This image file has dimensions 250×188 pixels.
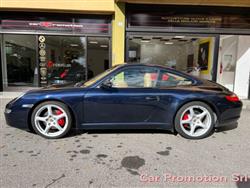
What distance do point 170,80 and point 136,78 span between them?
66 cm

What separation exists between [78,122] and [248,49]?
26.0 ft

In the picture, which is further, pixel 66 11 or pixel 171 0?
pixel 66 11

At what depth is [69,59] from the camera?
8469 millimetres

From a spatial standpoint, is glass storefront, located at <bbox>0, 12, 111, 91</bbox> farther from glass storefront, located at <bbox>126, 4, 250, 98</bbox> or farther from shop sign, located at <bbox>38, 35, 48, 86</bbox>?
glass storefront, located at <bbox>126, 4, 250, 98</bbox>

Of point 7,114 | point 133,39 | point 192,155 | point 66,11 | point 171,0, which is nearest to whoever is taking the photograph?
point 192,155

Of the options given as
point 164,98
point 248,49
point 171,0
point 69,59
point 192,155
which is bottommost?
point 192,155

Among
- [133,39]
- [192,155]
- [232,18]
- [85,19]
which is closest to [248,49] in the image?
[232,18]

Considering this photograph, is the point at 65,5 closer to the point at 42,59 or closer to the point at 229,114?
the point at 42,59

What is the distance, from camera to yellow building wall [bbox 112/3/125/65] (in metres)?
7.57

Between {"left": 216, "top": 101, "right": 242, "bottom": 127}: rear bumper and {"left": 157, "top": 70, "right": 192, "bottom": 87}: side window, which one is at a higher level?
{"left": 157, "top": 70, "right": 192, "bottom": 87}: side window

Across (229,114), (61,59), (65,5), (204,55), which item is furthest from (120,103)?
(204,55)

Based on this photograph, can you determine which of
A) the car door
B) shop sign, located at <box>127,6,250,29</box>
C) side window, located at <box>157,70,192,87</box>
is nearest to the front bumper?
the car door

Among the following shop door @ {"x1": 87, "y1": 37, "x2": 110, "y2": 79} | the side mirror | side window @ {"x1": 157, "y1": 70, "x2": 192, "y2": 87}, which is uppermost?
shop door @ {"x1": 87, "y1": 37, "x2": 110, "y2": 79}

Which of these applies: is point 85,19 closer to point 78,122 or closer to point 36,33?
point 36,33
